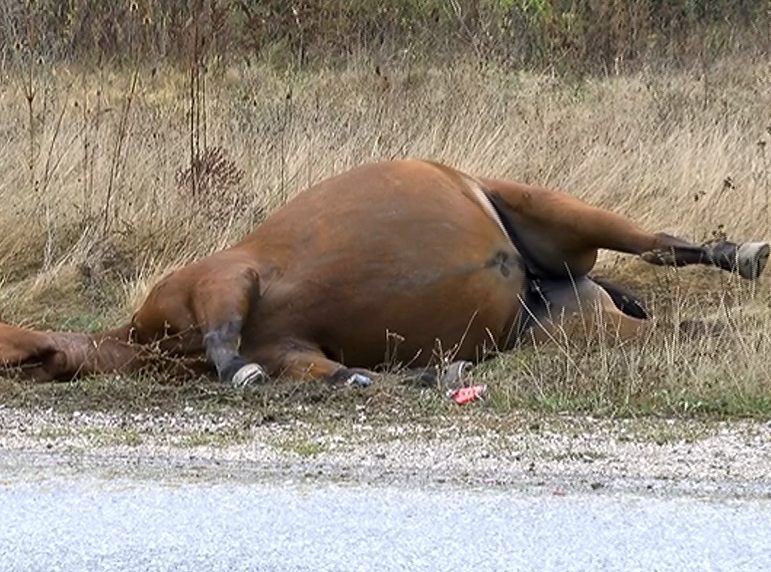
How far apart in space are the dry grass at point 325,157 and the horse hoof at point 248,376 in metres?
1.25

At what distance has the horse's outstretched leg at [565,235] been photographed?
8070 millimetres

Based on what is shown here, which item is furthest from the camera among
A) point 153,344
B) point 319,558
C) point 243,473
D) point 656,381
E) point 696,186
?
point 696,186

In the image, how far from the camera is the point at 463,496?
475cm

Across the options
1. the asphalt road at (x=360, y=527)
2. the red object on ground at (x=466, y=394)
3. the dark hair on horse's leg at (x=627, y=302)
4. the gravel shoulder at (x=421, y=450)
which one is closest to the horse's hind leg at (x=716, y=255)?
the dark hair on horse's leg at (x=627, y=302)

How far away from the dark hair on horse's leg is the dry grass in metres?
0.12

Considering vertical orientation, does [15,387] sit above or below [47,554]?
below

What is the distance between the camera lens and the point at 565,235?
319 inches

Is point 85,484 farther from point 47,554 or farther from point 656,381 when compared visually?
point 656,381

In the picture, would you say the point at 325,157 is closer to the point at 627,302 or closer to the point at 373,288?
the point at 627,302

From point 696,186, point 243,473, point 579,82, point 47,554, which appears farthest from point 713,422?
point 579,82

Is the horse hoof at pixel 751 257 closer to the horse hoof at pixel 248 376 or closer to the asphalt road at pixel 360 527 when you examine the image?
the horse hoof at pixel 248 376

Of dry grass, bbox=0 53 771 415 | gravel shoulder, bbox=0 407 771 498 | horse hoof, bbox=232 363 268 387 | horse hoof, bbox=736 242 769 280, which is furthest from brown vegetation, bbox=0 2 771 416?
gravel shoulder, bbox=0 407 771 498

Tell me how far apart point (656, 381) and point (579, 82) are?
798 cm

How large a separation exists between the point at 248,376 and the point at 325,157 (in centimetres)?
431
